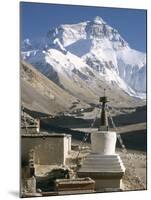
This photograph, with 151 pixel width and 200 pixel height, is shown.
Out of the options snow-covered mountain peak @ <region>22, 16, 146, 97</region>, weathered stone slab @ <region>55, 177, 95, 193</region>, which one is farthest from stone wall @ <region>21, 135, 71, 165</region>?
snow-covered mountain peak @ <region>22, 16, 146, 97</region>

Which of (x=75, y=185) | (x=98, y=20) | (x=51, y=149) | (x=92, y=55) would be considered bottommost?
(x=75, y=185)

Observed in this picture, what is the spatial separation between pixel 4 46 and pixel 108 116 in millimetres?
1001

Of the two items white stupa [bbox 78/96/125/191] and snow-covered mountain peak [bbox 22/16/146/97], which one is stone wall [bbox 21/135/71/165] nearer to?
white stupa [bbox 78/96/125/191]

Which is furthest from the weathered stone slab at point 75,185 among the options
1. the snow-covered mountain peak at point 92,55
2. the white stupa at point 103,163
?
the snow-covered mountain peak at point 92,55

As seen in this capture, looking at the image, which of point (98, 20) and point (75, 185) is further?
point (98, 20)

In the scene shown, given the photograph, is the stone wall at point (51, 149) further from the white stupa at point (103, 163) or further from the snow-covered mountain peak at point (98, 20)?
the snow-covered mountain peak at point (98, 20)

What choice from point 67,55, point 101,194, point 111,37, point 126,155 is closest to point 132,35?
point 111,37

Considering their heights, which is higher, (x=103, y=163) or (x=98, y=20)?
(x=98, y=20)

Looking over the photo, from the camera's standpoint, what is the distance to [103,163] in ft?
16.0

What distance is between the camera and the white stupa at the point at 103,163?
4.85 metres

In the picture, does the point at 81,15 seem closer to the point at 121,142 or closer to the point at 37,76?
the point at 37,76

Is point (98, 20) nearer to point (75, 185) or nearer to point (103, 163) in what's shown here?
point (103, 163)

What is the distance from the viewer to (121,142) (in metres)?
4.94

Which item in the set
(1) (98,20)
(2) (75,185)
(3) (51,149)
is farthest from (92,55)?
(2) (75,185)
